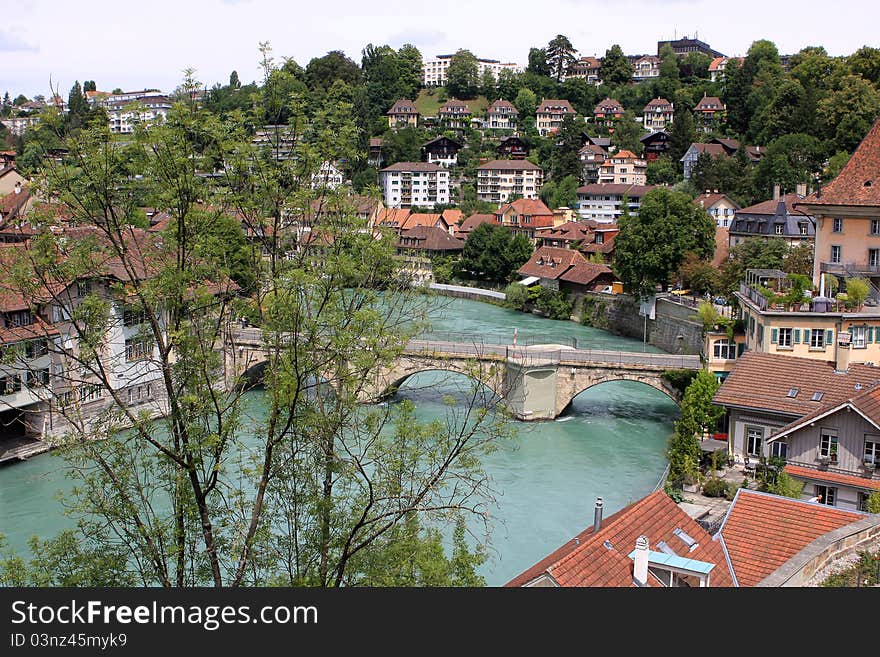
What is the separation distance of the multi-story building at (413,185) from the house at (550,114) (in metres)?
21.2

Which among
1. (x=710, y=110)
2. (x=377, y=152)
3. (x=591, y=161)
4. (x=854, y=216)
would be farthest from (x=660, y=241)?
(x=710, y=110)

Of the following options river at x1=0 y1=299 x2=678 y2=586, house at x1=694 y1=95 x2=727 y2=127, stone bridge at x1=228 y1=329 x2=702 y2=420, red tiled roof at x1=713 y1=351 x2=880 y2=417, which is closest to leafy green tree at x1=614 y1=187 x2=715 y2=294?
river at x1=0 y1=299 x2=678 y2=586

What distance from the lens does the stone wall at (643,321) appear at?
1514 inches

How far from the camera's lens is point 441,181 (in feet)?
259

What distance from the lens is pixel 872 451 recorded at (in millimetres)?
18891

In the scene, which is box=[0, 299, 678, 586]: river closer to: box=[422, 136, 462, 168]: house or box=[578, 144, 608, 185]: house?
box=[578, 144, 608, 185]: house

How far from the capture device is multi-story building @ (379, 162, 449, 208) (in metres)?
78.0

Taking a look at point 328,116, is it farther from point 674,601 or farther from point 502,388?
point 502,388

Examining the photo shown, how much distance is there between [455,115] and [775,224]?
2158 inches

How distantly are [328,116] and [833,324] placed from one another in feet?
59.5

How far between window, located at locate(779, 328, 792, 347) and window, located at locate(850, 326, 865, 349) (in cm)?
142

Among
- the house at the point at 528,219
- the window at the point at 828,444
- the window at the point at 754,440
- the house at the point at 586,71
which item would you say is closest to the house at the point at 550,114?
the house at the point at 586,71

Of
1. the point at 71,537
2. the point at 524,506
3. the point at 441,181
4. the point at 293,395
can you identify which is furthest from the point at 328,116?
the point at 441,181

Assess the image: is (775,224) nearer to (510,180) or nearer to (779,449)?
(779,449)
